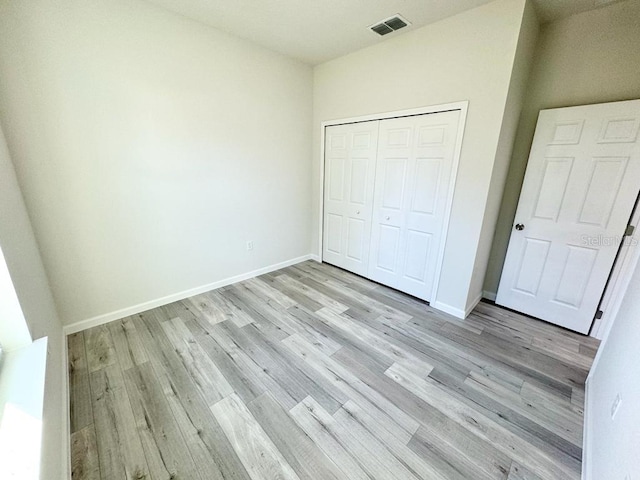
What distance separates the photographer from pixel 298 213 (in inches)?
146

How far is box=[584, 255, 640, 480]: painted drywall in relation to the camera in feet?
3.20

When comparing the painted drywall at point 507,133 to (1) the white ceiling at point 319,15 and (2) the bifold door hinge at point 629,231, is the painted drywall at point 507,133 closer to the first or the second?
(1) the white ceiling at point 319,15

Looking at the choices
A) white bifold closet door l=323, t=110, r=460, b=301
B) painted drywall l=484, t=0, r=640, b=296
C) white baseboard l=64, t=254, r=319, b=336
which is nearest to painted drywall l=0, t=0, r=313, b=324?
white baseboard l=64, t=254, r=319, b=336

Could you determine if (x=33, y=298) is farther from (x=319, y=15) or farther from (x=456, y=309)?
(x=456, y=309)

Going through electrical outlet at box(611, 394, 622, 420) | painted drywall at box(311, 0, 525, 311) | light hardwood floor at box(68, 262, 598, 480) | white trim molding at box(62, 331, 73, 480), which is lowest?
light hardwood floor at box(68, 262, 598, 480)

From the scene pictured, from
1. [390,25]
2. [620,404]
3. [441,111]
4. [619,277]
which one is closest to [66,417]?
[620,404]

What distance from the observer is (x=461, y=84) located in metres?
2.19

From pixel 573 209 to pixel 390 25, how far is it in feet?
7.63

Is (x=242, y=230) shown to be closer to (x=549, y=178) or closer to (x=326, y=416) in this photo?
(x=326, y=416)

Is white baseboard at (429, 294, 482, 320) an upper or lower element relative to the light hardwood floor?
upper

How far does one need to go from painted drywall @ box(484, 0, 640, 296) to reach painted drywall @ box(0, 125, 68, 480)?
3654 millimetres

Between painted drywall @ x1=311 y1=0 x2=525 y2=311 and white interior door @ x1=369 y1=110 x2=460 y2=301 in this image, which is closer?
painted drywall @ x1=311 y1=0 x2=525 y2=311

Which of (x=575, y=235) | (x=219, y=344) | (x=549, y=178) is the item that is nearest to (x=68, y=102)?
(x=219, y=344)

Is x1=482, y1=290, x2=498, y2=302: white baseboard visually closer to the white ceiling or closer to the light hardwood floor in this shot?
the light hardwood floor
